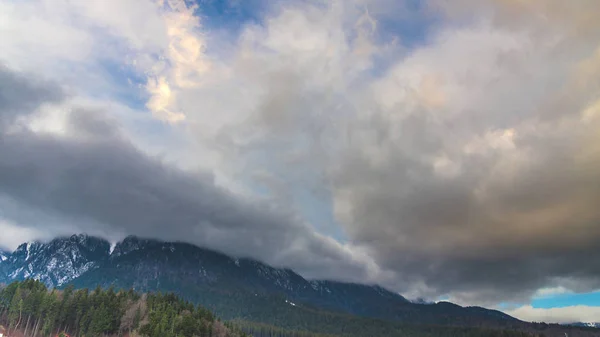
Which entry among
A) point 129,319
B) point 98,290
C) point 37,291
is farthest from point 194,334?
point 37,291

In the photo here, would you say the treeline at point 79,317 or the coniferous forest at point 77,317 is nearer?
the coniferous forest at point 77,317

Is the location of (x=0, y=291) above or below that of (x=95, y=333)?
above

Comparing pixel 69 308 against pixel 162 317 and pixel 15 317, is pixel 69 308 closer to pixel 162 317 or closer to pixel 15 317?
pixel 15 317

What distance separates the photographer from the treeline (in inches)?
6742

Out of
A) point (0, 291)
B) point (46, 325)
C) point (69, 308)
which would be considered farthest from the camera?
point (0, 291)

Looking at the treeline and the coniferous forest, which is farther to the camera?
the treeline

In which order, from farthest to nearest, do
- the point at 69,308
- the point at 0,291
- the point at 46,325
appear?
the point at 0,291
the point at 69,308
the point at 46,325

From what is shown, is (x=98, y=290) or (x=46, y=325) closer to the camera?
(x=46, y=325)

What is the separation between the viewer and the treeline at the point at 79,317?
562ft

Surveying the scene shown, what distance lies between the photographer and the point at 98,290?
199625 mm

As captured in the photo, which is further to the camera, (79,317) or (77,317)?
(79,317)

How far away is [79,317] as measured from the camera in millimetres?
181625

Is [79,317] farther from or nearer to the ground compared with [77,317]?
nearer to the ground

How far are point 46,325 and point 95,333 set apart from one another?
20.5 m
